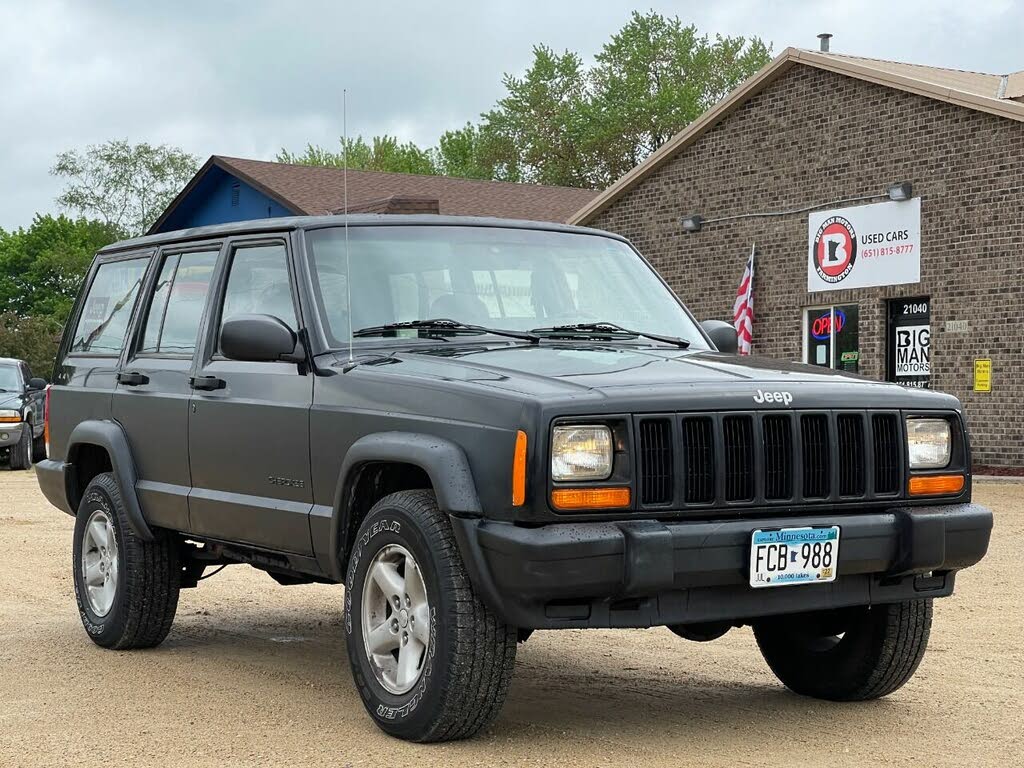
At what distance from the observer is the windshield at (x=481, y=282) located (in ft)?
20.5

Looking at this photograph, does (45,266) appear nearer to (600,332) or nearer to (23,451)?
(23,451)

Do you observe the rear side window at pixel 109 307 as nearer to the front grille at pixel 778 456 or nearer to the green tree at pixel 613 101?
the front grille at pixel 778 456

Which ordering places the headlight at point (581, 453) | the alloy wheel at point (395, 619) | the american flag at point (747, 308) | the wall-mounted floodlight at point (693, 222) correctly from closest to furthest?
1. the headlight at point (581, 453)
2. the alloy wheel at point (395, 619)
3. the american flag at point (747, 308)
4. the wall-mounted floodlight at point (693, 222)

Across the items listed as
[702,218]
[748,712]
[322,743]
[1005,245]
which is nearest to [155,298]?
[322,743]

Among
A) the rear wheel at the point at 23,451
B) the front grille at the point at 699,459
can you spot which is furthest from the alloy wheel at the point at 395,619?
the rear wheel at the point at 23,451

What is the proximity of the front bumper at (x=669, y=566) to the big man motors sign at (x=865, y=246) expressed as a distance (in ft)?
57.4

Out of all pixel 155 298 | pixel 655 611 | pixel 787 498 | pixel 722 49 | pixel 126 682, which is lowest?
pixel 126 682

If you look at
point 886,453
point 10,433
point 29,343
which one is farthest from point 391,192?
point 886,453

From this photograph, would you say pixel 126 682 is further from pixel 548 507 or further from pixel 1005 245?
pixel 1005 245

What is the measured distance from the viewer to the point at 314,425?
5930mm

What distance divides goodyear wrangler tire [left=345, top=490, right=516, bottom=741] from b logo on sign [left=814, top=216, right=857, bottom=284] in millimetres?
18675

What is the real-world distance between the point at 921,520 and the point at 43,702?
3534 millimetres

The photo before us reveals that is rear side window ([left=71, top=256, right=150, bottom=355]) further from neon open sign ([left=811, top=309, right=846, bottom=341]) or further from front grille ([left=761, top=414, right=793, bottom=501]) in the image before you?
neon open sign ([left=811, top=309, right=846, bottom=341])

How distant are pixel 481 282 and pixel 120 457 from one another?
2.15 metres
